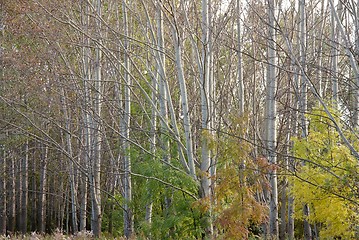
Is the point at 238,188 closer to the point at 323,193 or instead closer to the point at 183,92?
the point at 323,193

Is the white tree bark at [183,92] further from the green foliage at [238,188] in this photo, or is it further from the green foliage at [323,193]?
the green foliage at [323,193]

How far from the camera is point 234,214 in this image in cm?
922

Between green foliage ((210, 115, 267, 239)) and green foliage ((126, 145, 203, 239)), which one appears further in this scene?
green foliage ((126, 145, 203, 239))

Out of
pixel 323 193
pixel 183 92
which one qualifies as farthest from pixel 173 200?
pixel 323 193

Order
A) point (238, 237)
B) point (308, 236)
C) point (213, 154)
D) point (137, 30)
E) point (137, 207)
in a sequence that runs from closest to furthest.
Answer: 1. point (238, 237)
2. point (213, 154)
3. point (308, 236)
4. point (137, 207)
5. point (137, 30)

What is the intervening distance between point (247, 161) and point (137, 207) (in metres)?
6.05

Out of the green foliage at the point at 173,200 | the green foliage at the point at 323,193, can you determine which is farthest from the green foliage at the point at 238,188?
the green foliage at the point at 323,193

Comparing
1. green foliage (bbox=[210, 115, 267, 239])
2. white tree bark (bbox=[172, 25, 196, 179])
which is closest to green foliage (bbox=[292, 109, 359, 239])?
green foliage (bbox=[210, 115, 267, 239])

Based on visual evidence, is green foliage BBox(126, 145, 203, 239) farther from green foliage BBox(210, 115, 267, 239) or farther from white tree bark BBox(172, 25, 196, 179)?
A: green foliage BBox(210, 115, 267, 239)

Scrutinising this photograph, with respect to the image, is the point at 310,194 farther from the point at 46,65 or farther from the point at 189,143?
the point at 46,65

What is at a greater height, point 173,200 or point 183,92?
point 183,92

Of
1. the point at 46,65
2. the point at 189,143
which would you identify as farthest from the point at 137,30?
the point at 189,143

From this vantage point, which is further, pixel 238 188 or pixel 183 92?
pixel 183 92

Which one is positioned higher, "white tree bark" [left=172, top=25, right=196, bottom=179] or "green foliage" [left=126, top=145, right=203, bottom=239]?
"white tree bark" [left=172, top=25, right=196, bottom=179]
